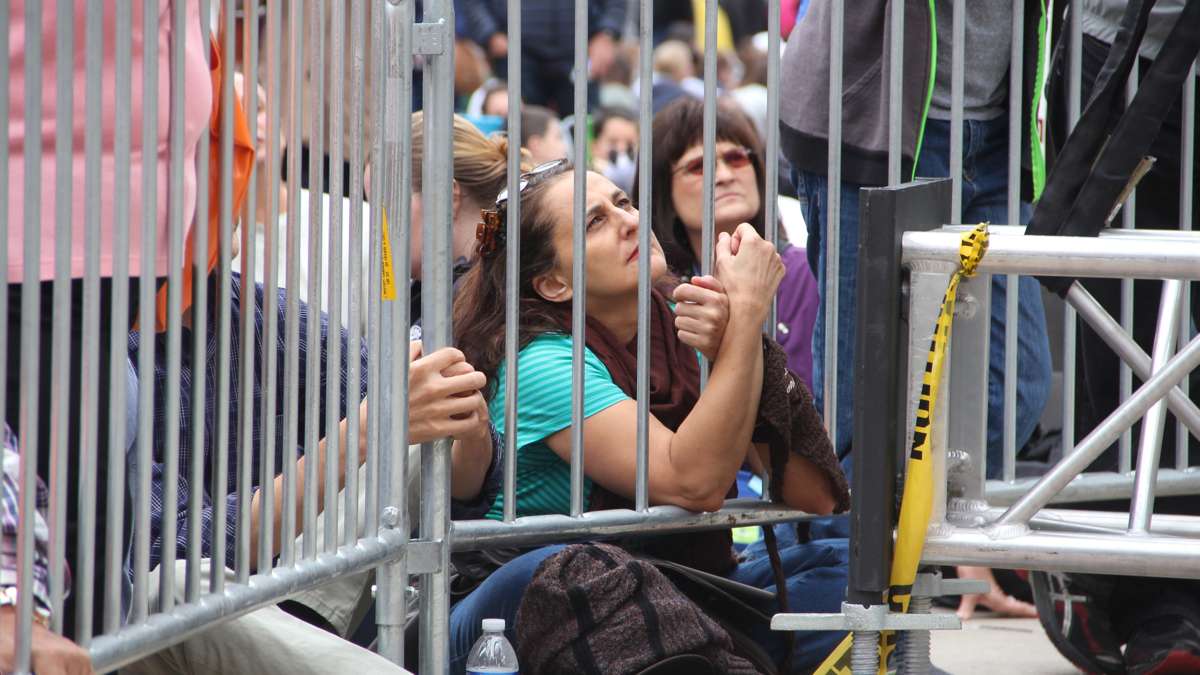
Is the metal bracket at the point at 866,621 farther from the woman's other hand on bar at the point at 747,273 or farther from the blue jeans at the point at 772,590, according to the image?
the woman's other hand on bar at the point at 747,273

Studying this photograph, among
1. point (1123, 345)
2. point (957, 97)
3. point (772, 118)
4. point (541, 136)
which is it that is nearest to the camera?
point (1123, 345)

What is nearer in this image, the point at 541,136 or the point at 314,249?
the point at 314,249

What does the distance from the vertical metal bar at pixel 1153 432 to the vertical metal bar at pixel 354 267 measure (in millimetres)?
1143

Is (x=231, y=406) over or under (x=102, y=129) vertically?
under

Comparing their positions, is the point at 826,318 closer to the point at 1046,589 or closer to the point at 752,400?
the point at 752,400

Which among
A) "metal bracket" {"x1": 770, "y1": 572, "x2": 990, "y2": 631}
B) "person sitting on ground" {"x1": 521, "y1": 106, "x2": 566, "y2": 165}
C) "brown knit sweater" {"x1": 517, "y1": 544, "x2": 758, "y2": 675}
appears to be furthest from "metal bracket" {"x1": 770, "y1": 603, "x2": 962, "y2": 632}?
"person sitting on ground" {"x1": 521, "y1": 106, "x2": 566, "y2": 165}

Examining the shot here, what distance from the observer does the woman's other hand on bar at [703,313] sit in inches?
116

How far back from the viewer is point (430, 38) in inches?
107

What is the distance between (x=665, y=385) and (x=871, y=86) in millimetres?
722

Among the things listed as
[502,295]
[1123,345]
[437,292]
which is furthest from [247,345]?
[1123,345]

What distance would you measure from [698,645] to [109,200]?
49.9 inches

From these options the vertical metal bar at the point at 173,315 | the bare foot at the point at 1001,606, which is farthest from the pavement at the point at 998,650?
the vertical metal bar at the point at 173,315

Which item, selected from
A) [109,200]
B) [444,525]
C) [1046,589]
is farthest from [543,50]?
[109,200]

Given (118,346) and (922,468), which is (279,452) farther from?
(922,468)
